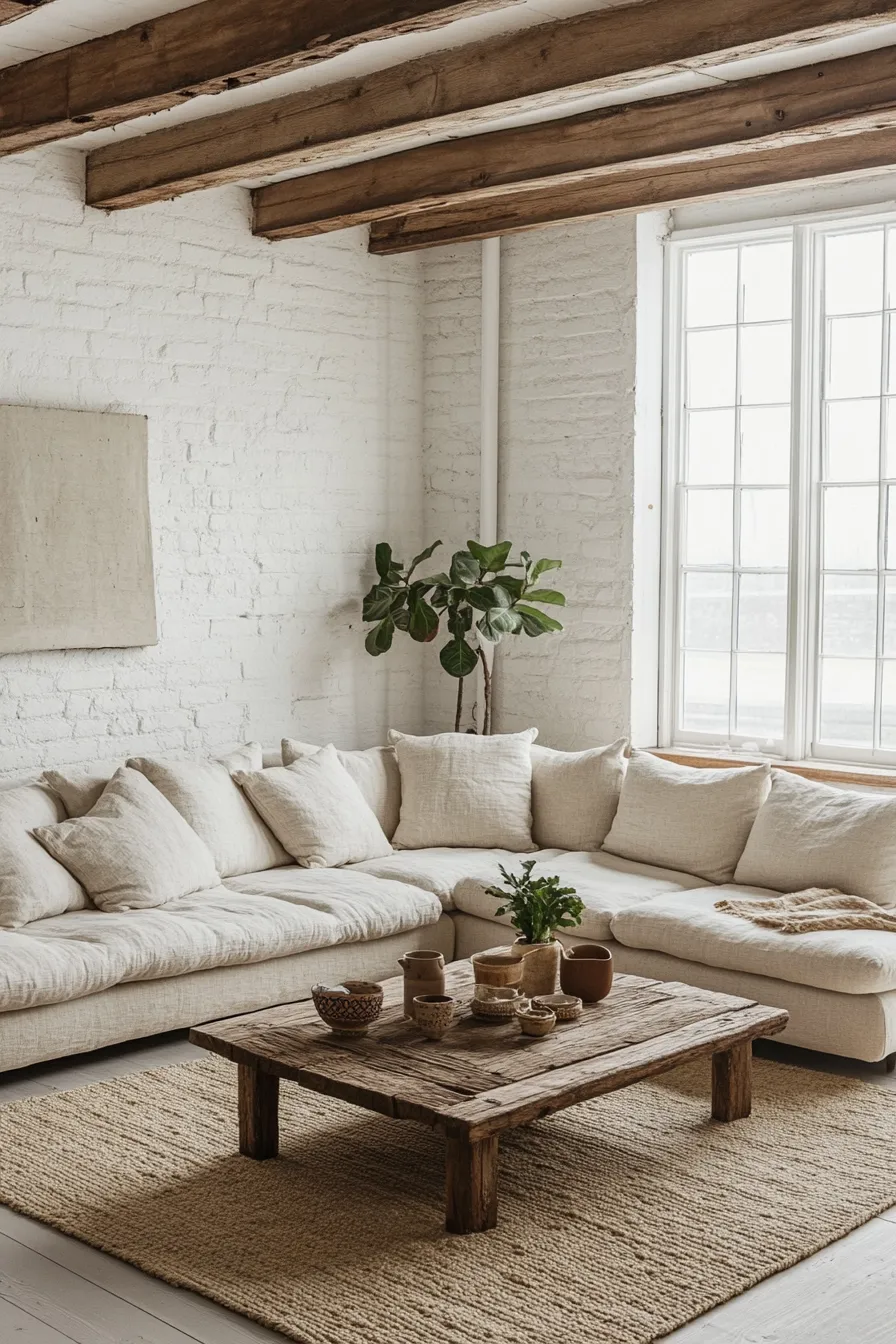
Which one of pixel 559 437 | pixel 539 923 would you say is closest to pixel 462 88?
pixel 539 923

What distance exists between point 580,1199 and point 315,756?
2702 millimetres

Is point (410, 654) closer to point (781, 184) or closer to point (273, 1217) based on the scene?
point (781, 184)

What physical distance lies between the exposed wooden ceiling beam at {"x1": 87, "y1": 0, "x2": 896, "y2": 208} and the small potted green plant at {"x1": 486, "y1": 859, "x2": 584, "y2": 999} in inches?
86.0

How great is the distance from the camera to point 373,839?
590cm

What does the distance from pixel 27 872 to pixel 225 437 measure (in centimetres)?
220

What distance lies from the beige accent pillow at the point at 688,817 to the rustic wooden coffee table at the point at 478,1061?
129cm

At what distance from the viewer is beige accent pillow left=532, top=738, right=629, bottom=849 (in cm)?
599

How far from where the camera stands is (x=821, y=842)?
516cm

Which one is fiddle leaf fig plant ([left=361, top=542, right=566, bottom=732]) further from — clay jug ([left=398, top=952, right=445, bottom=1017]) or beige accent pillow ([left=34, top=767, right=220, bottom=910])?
clay jug ([left=398, top=952, right=445, bottom=1017])

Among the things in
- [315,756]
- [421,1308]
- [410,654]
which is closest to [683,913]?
[315,756]

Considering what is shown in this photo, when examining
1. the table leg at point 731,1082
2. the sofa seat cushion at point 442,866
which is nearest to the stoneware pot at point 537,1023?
the table leg at point 731,1082

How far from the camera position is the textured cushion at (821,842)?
5.02 metres

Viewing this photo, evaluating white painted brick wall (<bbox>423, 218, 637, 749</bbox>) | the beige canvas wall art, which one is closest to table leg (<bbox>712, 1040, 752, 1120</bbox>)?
white painted brick wall (<bbox>423, 218, 637, 749</bbox>)

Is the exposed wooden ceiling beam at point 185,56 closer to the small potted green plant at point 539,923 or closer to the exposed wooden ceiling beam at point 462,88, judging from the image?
the exposed wooden ceiling beam at point 462,88
